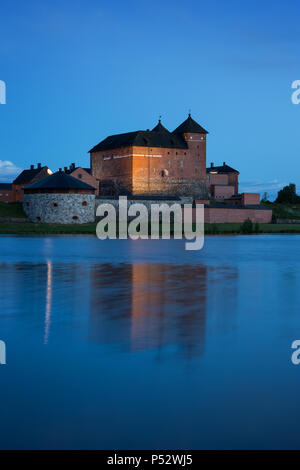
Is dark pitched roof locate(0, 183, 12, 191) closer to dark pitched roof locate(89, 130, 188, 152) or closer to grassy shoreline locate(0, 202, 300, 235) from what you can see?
dark pitched roof locate(89, 130, 188, 152)

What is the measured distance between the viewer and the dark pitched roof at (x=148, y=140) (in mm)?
81750

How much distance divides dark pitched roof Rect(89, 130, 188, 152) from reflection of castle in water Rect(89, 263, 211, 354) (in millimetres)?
65637

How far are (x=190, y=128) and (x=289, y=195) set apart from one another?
103 feet

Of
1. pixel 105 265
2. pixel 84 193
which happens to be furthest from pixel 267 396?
pixel 84 193

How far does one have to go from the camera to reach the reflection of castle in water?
24.2 feet

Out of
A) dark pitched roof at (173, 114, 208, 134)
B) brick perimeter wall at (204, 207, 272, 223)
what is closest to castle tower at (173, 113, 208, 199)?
dark pitched roof at (173, 114, 208, 134)

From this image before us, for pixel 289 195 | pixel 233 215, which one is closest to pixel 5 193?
pixel 233 215

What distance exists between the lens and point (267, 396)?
499 cm

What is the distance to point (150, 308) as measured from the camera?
1009 centimetres

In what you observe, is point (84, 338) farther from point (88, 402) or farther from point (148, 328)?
point (88, 402)

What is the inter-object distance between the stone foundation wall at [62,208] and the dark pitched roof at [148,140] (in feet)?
70.0

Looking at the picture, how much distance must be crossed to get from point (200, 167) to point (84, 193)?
27.7 m

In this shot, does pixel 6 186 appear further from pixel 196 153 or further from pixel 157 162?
pixel 196 153

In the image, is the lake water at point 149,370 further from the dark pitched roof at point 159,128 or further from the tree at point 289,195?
the tree at point 289,195
